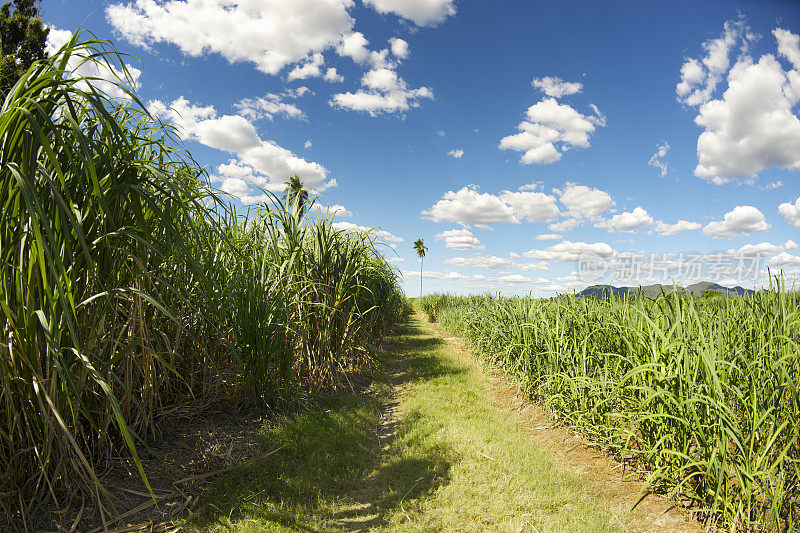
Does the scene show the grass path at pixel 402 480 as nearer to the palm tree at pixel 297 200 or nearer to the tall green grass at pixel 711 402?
the tall green grass at pixel 711 402

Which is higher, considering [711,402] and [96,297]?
[96,297]

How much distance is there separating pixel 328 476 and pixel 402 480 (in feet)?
1.90

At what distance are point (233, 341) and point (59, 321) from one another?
1.53 meters

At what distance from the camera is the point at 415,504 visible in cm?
271

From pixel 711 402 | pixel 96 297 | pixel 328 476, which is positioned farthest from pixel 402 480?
pixel 96 297

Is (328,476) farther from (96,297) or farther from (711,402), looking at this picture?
(711,402)

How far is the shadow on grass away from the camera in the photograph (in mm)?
2436

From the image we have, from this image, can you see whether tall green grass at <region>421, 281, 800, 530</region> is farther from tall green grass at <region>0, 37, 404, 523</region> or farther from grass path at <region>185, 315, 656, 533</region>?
tall green grass at <region>0, 37, 404, 523</region>

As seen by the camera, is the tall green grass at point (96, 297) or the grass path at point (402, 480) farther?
the grass path at point (402, 480)

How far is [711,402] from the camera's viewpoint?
1.97 metres

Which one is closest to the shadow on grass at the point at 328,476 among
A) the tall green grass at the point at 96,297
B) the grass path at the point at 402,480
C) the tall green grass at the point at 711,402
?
the grass path at the point at 402,480

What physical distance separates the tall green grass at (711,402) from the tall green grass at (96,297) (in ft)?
8.98

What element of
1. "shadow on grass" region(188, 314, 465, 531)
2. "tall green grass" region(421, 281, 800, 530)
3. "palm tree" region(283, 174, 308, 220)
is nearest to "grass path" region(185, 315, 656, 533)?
"shadow on grass" region(188, 314, 465, 531)

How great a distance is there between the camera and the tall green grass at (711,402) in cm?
202
